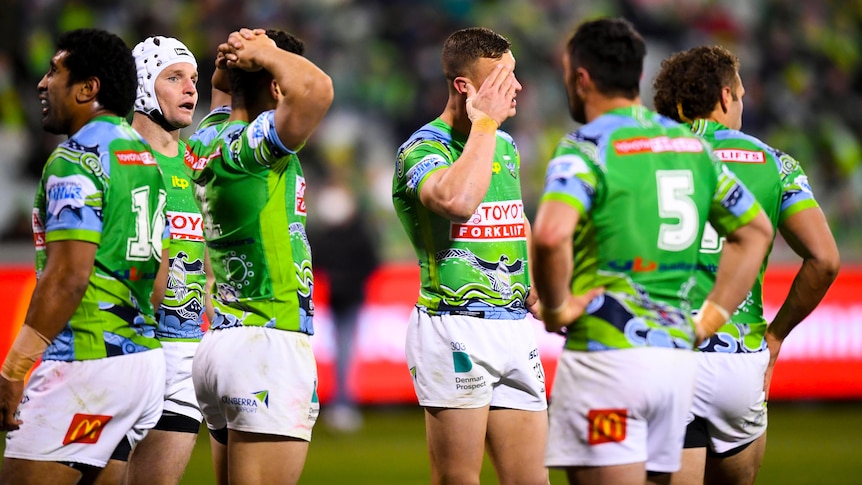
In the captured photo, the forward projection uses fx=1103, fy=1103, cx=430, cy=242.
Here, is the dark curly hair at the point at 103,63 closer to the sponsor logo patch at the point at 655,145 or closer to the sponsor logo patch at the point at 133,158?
the sponsor logo patch at the point at 133,158

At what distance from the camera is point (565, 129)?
54.6 ft

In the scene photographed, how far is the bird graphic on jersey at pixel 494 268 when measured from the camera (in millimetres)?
5598

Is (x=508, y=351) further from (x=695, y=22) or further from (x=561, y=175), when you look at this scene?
(x=695, y=22)

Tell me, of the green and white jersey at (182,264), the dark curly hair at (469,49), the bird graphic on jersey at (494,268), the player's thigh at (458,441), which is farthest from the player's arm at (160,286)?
the dark curly hair at (469,49)

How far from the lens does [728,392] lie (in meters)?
5.16

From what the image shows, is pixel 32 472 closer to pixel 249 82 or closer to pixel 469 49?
pixel 249 82

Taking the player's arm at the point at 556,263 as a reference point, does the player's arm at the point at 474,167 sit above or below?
above

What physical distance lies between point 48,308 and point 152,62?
2190 mm

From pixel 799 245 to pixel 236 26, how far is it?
1239 cm

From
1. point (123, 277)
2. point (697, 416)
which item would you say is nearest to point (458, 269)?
point (697, 416)

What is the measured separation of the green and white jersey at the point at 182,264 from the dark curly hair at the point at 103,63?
1.37m

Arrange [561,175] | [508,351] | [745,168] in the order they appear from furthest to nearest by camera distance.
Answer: [508,351] → [745,168] → [561,175]

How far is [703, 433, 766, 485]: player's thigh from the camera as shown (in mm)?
5363

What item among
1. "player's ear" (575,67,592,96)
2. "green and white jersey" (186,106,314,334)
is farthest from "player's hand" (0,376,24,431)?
"player's ear" (575,67,592,96)
